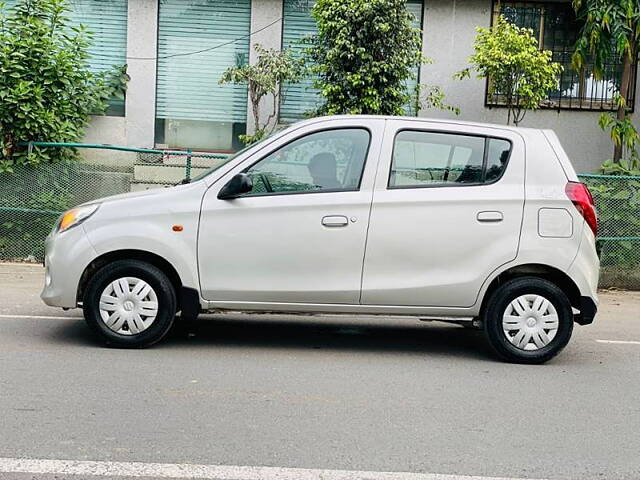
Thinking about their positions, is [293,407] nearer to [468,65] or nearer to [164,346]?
[164,346]

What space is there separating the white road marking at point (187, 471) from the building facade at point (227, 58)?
440 inches

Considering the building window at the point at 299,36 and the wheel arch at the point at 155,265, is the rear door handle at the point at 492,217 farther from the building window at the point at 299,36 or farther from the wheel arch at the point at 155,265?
the building window at the point at 299,36

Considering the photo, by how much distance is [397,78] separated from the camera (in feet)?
45.8

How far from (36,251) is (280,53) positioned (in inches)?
196

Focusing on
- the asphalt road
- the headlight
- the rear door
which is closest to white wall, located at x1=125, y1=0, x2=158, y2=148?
the asphalt road

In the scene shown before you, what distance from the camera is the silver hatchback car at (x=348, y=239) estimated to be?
7348mm

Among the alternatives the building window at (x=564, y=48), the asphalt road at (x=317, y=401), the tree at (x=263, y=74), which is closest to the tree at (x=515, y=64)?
the building window at (x=564, y=48)

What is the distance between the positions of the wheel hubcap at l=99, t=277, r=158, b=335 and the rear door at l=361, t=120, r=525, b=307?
169 centimetres

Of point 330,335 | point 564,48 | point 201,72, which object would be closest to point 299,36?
point 201,72

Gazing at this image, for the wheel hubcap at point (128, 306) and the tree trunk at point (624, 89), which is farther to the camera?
Answer: the tree trunk at point (624, 89)

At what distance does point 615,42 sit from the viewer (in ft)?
46.6

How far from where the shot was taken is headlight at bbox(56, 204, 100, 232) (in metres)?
7.40

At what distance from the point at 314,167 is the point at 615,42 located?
8491 mm

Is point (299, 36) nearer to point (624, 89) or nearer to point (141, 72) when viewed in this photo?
point (141, 72)
